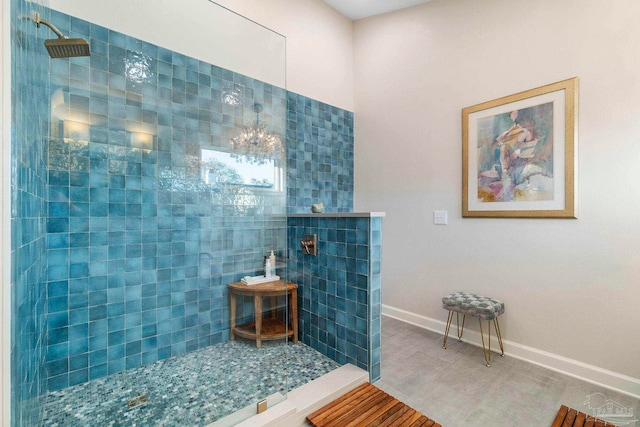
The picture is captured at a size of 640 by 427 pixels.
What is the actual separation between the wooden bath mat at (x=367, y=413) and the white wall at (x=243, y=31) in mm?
2310

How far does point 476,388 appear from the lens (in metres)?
1.81

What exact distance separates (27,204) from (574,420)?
2.81 meters

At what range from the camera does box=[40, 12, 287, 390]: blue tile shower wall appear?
5.58 feet

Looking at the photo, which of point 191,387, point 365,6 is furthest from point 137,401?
point 365,6

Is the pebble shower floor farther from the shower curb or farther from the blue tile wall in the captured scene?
the blue tile wall

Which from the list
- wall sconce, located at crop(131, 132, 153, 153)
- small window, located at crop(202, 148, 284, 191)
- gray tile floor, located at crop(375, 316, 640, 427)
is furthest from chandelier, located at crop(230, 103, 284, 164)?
gray tile floor, located at crop(375, 316, 640, 427)

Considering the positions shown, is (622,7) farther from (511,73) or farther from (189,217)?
(189,217)

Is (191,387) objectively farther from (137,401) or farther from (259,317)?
(259,317)

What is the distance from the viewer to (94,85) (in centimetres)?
175

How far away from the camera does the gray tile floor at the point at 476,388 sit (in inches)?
62.0

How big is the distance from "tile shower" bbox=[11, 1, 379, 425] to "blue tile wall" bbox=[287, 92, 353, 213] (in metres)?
0.67

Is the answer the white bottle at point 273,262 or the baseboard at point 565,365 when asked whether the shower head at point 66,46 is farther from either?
the baseboard at point 565,365

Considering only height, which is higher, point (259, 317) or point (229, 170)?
point (229, 170)

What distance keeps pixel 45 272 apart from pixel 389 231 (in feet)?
9.30
